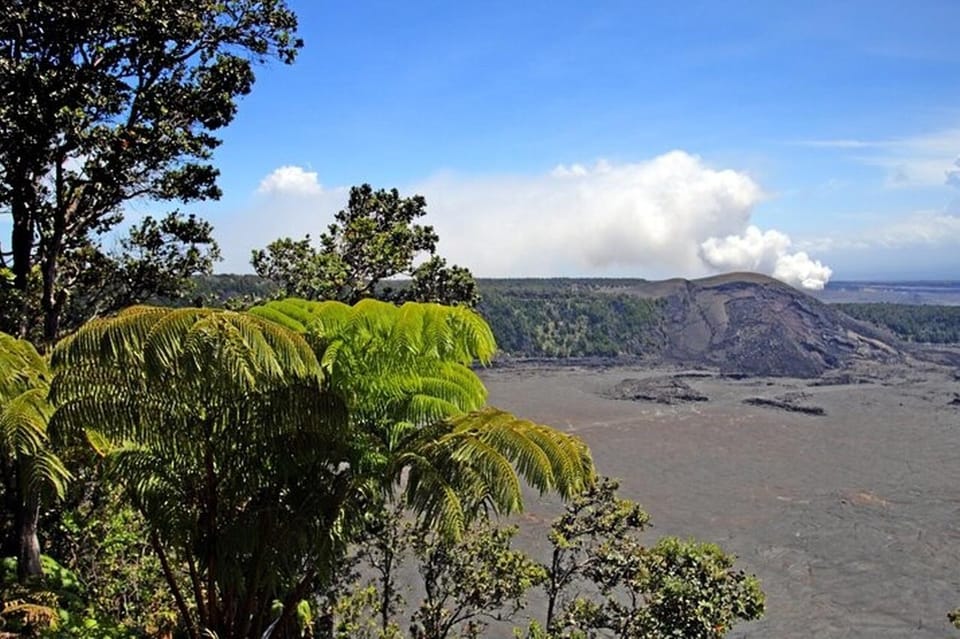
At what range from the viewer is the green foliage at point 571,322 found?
8069cm

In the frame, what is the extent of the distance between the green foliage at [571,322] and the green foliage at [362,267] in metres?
63.1

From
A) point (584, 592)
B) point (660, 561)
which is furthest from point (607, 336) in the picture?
point (660, 561)

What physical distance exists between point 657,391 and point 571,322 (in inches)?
A: 1382

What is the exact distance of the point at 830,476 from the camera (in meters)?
30.7

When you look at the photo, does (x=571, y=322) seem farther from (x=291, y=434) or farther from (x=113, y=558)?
(x=291, y=434)

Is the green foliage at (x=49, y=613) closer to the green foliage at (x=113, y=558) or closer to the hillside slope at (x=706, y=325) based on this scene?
the green foliage at (x=113, y=558)

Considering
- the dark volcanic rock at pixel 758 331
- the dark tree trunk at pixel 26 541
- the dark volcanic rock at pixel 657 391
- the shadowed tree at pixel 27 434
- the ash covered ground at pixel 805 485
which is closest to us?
the shadowed tree at pixel 27 434

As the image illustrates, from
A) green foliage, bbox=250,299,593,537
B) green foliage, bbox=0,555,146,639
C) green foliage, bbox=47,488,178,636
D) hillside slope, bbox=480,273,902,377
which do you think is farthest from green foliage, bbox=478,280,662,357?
green foliage, bbox=250,299,593,537

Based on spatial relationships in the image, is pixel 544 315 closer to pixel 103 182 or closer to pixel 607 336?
pixel 607 336

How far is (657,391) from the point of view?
5234cm

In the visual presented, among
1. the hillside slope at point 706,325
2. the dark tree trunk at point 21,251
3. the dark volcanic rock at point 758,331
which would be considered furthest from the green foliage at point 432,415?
the hillside slope at point 706,325

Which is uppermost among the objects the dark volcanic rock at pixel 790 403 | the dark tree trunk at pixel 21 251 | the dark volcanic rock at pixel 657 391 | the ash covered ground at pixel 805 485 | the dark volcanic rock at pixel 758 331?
the dark tree trunk at pixel 21 251

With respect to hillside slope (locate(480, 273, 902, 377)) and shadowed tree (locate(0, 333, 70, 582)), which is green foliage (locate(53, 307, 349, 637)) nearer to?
shadowed tree (locate(0, 333, 70, 582))

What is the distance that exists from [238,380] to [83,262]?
614 centimetres
